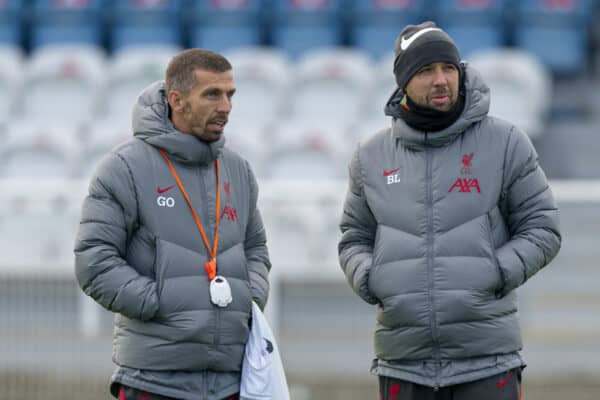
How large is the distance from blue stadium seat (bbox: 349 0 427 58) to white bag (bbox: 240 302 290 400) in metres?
7.49

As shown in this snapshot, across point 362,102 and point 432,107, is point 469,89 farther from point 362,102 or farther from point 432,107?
point 362,102

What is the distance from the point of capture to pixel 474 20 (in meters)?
11.1

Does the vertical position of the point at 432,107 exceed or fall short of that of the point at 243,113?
it falls short

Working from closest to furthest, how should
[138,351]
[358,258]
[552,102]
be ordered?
[138,351] < [358,258] < [552,102]

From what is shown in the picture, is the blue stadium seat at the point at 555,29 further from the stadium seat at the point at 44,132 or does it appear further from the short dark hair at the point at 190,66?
the short dark hair at the point at 190,66

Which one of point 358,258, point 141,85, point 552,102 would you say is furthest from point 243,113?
point 358,258

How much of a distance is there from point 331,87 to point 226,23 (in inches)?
52.6

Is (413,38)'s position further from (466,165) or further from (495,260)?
(495,260)

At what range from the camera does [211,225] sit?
3.97m

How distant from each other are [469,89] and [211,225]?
923 millimetres

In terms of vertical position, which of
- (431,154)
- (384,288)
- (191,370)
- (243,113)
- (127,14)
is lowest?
(191,370)

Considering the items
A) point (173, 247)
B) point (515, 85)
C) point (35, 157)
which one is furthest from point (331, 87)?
point (173, 247)

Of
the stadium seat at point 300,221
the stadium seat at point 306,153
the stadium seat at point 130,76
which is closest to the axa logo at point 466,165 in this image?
the stadium seat at point 300,221

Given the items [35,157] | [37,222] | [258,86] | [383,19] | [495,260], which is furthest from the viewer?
[383,19]
